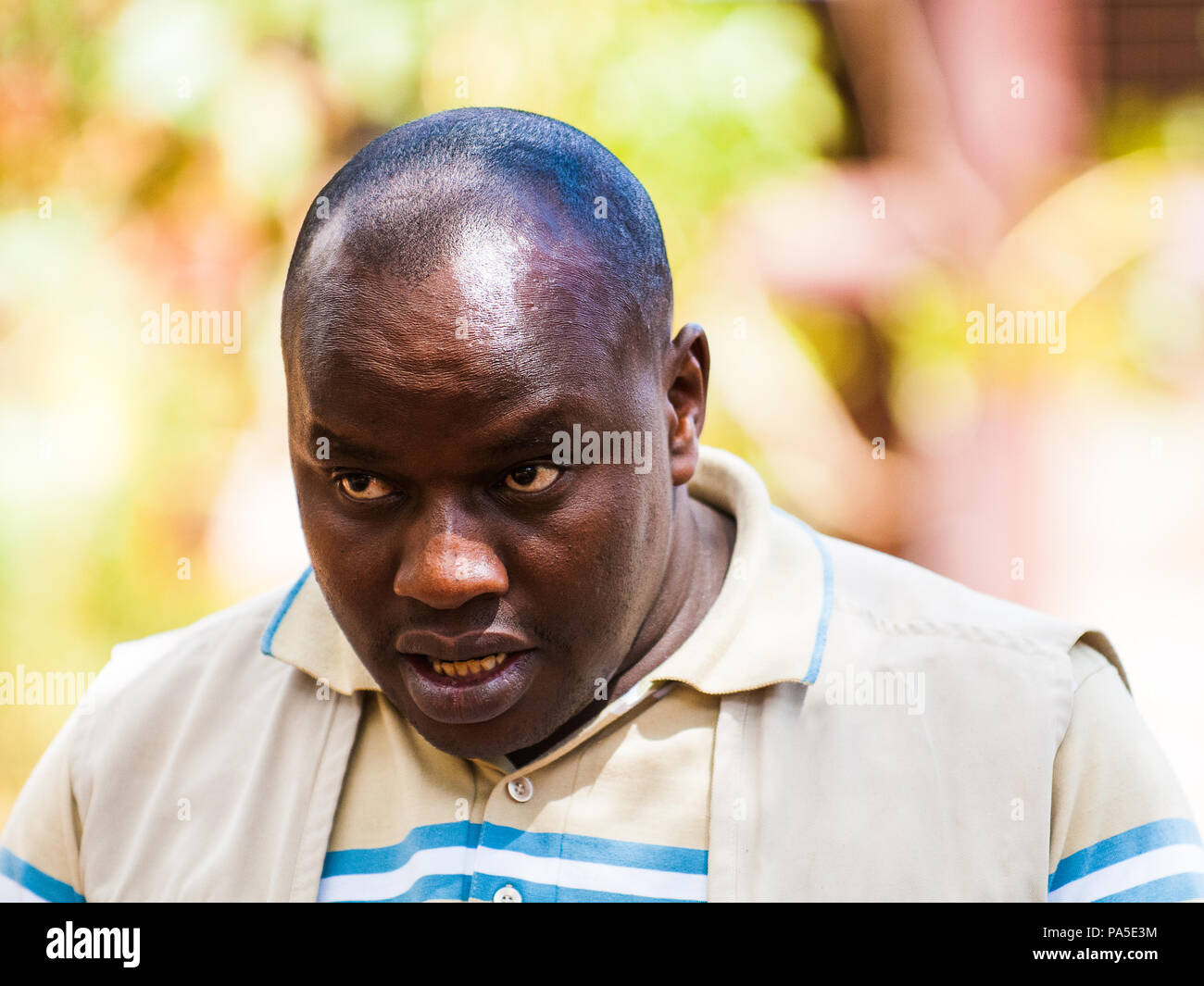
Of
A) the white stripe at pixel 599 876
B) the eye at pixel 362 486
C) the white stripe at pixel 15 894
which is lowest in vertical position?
the white stripe at pixel 15 894

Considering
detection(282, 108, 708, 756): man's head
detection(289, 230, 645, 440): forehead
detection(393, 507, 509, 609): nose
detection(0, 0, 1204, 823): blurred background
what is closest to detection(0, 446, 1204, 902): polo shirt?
detection(282, 108, 708, 756): man's head

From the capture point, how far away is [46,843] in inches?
75.9

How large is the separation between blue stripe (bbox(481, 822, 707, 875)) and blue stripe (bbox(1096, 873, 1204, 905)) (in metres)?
0.55

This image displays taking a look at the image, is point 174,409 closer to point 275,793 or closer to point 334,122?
point 334,122

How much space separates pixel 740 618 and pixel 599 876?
41 centimetres

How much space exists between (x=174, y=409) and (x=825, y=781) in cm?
339

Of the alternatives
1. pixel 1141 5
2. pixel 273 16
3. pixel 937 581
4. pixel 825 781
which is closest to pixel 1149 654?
pixel 1141 5

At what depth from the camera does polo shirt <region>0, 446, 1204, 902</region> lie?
1.63 meters

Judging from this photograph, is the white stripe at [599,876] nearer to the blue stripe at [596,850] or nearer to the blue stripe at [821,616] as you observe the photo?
the blue stripe at [596,850]

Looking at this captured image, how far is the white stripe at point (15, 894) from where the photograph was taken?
1893mm

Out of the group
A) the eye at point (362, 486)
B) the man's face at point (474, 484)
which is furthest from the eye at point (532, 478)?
the eye at point (362, 486)

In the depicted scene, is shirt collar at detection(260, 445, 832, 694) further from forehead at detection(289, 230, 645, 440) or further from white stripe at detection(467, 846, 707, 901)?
forehead at detection(289, 230, 645, 440)

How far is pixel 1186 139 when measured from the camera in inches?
158

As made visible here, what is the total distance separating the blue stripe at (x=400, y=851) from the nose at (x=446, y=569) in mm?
373
